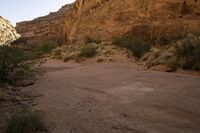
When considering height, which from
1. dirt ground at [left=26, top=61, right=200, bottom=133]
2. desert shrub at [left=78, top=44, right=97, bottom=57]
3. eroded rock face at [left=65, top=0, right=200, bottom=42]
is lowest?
dirt ground at [left=26, top=61, right=200, bottom=133]

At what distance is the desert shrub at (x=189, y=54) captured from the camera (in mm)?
7759

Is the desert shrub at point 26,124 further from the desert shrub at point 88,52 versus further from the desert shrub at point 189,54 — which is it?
the desert shrub at point 88,52

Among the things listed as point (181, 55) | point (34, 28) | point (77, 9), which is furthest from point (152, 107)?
point (34, 28)

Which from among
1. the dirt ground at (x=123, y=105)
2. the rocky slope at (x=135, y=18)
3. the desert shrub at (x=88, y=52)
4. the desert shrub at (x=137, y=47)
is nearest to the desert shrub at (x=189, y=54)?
the dirt ground at (x=123, y=105)

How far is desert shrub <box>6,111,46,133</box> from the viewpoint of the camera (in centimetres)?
346

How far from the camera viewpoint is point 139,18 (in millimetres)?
17766

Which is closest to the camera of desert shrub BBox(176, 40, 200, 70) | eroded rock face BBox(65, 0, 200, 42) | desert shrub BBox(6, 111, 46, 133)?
desert shrub BBox(6, 111, 46, 133)

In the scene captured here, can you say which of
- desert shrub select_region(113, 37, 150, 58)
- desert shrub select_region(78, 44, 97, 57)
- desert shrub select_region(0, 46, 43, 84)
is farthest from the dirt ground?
desert shrub select_region(78, 44, 97, 57)

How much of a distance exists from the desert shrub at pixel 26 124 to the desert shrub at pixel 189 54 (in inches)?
205

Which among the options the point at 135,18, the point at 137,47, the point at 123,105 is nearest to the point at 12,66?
the point at 123,105

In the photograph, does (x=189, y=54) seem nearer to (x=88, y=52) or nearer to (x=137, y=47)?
(x=137, y=47)

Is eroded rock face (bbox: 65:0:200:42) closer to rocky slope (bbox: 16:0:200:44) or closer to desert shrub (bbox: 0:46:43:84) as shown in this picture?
rocky slope (bbox: 16:0:200:44)

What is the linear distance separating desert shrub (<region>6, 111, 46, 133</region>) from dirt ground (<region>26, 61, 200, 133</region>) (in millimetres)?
167

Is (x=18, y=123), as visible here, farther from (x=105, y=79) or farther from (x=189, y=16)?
(x=189, y=16)
